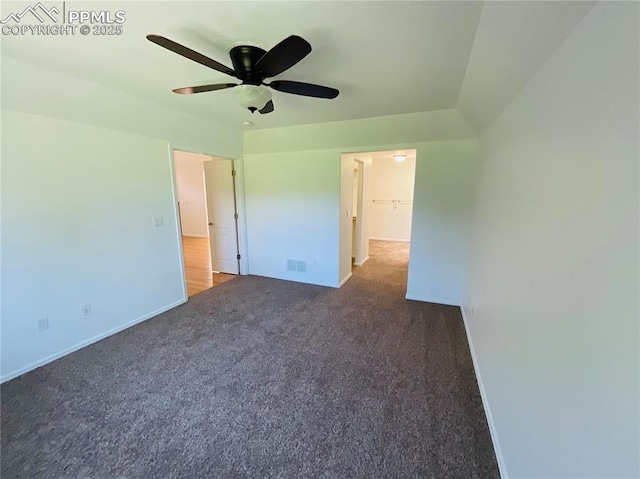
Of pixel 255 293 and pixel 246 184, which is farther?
pixel 246 184

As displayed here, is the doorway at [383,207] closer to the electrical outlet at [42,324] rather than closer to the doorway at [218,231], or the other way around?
the doorway at [218,231]

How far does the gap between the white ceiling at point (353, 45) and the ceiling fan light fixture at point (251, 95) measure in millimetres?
252

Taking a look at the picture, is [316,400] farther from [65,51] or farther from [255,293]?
[65,51]

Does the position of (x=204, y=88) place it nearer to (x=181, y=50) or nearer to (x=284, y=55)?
(x=181, y=50)

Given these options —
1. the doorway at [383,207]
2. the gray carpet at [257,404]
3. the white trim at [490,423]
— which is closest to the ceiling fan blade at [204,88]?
the gray carpet at [257,404]

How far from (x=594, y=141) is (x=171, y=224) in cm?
376

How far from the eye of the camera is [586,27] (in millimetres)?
904

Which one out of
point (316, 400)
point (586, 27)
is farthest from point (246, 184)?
point (586, 27)

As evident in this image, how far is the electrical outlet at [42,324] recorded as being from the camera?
2.27m

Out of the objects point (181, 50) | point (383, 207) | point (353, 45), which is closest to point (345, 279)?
point (353, 45)

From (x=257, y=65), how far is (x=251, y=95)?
0.25 meters

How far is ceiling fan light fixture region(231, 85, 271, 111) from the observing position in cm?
178

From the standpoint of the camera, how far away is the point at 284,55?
1.42 meters

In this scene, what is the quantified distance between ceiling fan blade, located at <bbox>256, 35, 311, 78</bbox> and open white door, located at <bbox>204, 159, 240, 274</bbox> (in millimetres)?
3065
